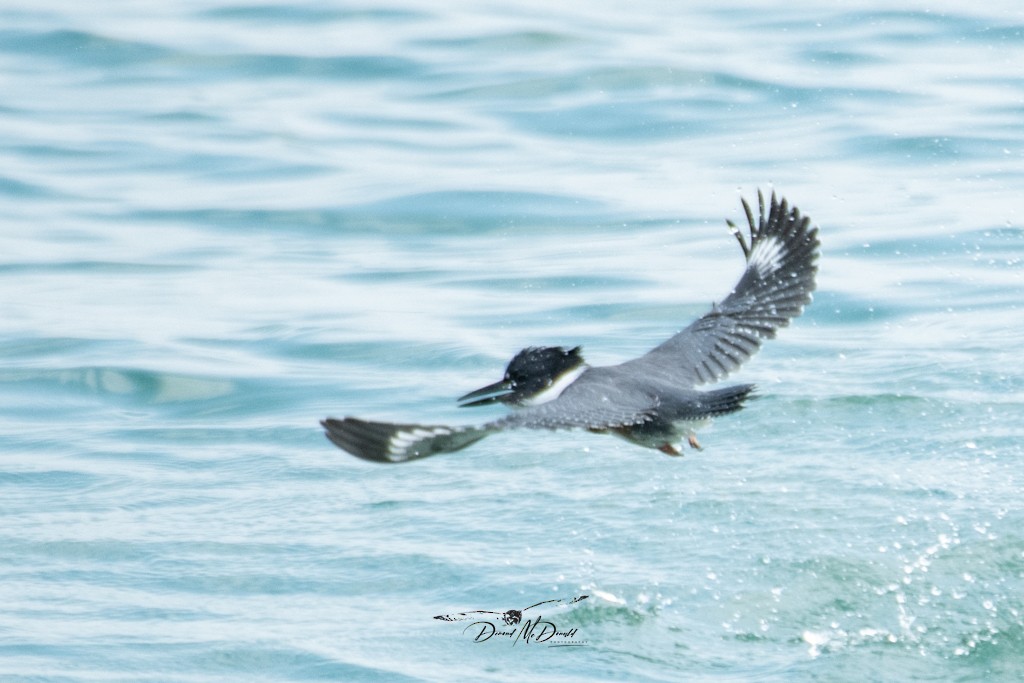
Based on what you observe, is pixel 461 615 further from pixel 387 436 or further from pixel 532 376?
pixel 387 436

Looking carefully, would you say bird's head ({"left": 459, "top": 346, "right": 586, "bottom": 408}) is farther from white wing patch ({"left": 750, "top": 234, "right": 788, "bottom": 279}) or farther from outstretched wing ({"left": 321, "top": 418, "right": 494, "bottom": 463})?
outstretched wing ({"left": 321, "top": 418, "right": 494, "bottom": 463})

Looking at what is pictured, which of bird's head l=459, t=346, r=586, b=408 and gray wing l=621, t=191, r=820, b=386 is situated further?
gray wing l=621, t=191, r=820, b=386

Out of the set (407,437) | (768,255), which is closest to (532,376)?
(768,255)

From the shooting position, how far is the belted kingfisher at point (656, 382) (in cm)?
393

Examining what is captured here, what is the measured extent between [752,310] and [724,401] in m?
1.24

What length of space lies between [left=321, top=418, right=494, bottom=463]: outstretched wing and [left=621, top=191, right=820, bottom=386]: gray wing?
4.87 ft

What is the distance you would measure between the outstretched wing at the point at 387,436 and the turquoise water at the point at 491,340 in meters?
1.27

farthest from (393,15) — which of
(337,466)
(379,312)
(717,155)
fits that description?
(337,466)

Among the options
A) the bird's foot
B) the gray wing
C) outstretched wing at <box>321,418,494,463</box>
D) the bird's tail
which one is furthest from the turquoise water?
outstretched wing at <box>321,418,494,463</box>

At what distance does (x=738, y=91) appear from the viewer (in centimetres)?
1342

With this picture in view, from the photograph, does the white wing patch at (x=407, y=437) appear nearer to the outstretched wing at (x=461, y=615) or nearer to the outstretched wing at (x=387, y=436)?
the outstretched wing at (x=387, y=436)

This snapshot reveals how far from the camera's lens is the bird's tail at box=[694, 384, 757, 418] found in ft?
15.2

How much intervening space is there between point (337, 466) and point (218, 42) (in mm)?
9617

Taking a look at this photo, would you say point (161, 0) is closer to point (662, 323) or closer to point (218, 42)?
point (218, 42)
